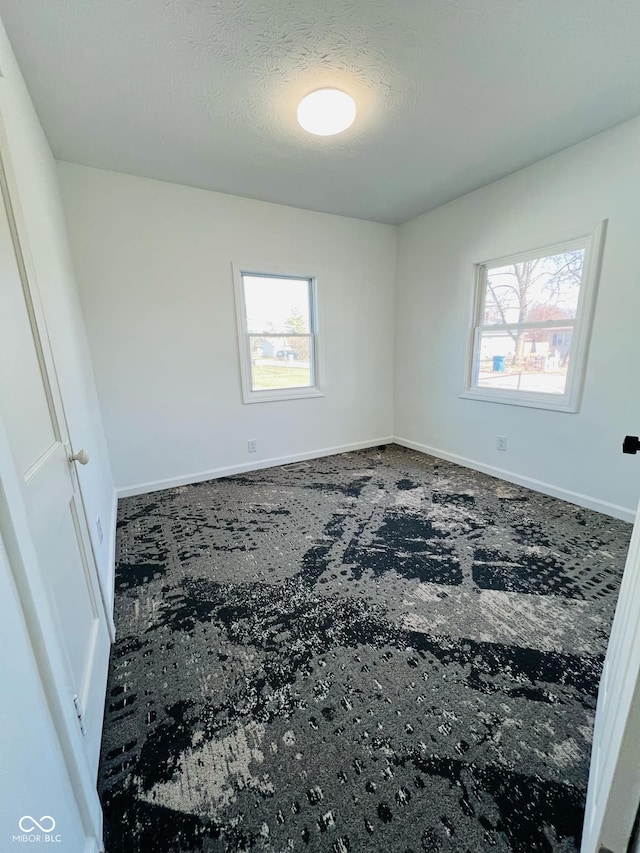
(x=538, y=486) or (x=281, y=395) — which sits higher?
(x=281, y=395)

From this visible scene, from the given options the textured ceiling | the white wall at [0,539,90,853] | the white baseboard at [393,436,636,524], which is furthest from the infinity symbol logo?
the white baseboard at [393,436,636,524]

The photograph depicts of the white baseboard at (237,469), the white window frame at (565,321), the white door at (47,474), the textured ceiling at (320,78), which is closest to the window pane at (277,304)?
the textured ceiling at (320,78)

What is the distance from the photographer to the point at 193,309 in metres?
3.12

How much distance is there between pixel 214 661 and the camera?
145cm

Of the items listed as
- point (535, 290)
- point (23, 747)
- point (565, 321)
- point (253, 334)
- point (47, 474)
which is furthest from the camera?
point (253, 334)

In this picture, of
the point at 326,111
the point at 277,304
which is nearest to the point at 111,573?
the point at 277,304

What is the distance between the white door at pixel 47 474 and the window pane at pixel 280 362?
2.41 metres

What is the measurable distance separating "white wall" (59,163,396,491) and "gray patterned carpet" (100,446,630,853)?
1.00 m

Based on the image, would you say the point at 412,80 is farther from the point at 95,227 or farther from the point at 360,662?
the point at 360,662

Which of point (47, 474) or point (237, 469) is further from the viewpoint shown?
point (237, 469)

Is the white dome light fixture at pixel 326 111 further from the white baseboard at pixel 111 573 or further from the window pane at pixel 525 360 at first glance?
the white baseboard at pixel 111 573

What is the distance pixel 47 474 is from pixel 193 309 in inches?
97.2

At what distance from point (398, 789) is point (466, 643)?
66cm

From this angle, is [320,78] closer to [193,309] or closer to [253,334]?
[193,309]
